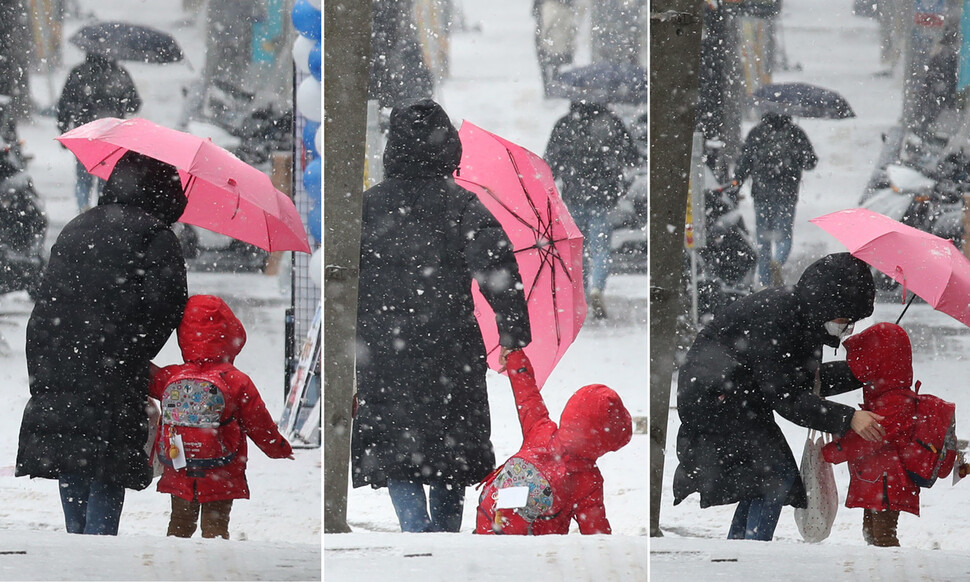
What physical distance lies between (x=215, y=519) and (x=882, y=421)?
205 centimetres

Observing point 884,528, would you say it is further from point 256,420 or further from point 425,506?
point 256,420

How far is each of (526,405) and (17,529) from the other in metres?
1.61

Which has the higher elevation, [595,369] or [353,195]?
[353,195]

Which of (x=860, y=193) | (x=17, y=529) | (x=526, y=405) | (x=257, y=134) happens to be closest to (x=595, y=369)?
(x=526, y=405)

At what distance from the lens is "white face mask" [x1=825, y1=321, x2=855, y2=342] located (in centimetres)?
364

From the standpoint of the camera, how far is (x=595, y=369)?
364 centimetres

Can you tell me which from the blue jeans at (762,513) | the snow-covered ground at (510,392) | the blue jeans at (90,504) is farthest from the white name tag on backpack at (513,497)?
the blue jeans at (90,504)

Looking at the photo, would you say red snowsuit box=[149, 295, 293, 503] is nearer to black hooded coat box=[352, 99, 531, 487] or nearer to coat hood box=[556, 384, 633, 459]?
black hooded coat box=[352, 99, 531, 487]

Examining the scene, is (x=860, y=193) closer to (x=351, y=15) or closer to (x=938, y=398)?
(x=938, y=398)

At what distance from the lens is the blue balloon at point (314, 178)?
3691 mm

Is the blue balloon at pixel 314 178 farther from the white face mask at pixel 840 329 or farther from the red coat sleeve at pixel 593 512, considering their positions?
the white face mask at pixel 840 329

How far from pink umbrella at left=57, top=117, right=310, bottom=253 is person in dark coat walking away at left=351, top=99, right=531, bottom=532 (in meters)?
0.28

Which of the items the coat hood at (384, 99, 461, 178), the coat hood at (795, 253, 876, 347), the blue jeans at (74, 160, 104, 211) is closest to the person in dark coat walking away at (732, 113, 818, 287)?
the coat hood at (795, 253, 876, 347)

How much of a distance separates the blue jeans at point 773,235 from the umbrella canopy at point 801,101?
29cm
